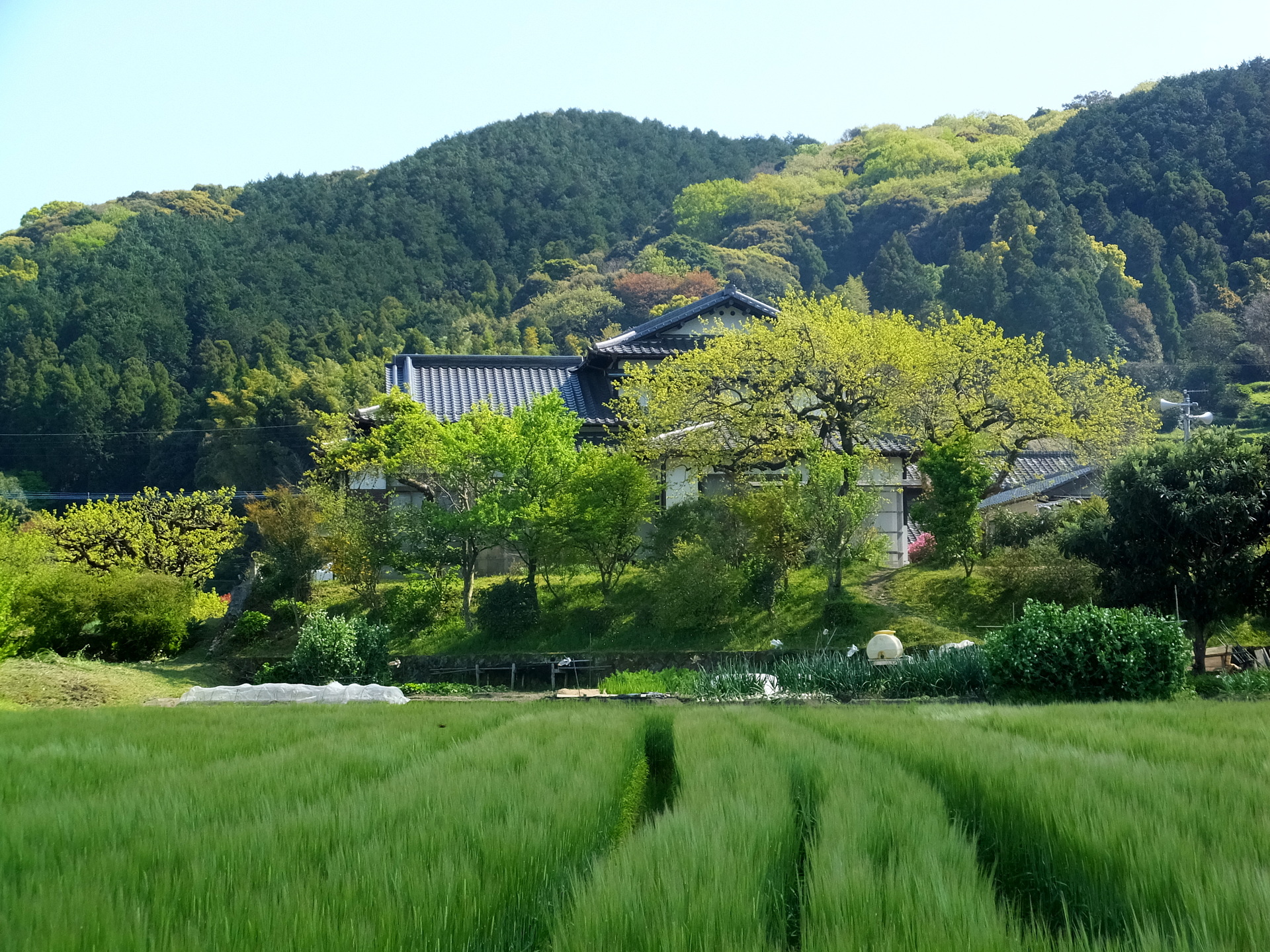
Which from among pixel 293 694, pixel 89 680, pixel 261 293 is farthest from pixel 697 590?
pixel 261 293

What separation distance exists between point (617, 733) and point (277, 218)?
7185 cm

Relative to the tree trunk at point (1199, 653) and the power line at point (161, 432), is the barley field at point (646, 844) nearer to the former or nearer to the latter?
the tree trunk at point (1199, 653)

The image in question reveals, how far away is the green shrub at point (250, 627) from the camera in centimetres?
2066

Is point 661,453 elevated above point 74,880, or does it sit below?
above

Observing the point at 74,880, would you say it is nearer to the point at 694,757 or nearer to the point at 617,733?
the point at 694,757

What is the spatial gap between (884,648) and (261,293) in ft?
188

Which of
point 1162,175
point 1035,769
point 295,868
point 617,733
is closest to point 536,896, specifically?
point 295,868

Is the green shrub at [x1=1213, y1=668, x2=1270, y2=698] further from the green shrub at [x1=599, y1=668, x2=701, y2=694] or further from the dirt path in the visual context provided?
the dirt path

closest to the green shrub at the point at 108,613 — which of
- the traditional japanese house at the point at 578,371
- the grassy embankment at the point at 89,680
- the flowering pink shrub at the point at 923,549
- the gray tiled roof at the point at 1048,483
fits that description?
the grassy embankment at the point at 89,680

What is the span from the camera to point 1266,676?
11391 mm

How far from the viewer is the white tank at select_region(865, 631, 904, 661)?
14.0 meters

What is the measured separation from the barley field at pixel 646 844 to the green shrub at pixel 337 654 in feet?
32.8

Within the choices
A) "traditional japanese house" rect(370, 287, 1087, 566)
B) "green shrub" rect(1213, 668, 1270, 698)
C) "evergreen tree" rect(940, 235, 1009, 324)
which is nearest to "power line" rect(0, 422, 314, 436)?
"traditional japanese house" rect(370, 287, 1087, 566)

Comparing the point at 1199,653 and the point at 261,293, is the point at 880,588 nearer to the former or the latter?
the point at 1199,653
